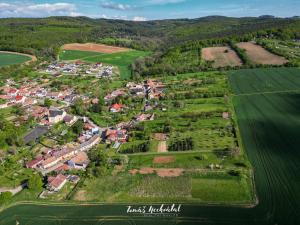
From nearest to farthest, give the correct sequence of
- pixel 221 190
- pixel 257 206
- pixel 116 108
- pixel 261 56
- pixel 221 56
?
1. pixel 257 206
2. pixel 221 190
3. pixel 116 108
4. pixel 261 56
5. pixel 221 56

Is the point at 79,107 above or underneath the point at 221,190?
above

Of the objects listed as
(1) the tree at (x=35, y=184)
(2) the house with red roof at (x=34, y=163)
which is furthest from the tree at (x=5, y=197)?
(2) the house with red roof at (x=34, y=163)

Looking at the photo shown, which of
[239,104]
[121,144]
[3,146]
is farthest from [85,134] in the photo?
[239,104]

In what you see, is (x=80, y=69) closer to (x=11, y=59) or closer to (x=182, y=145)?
(x=11, y=59)

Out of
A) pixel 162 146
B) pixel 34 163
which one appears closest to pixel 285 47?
pixel 162 146

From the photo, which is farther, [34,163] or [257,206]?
[34,163]

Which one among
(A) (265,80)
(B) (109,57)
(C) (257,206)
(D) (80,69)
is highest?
(A) (265,80)

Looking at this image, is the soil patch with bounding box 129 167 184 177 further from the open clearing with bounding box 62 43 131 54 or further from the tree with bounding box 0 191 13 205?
the open clearing with bounding box 62 43 131 54

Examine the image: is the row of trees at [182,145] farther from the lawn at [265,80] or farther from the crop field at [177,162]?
the lawn at [265,80]

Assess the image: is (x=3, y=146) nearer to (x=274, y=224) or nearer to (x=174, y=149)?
(x=174, y=149)
